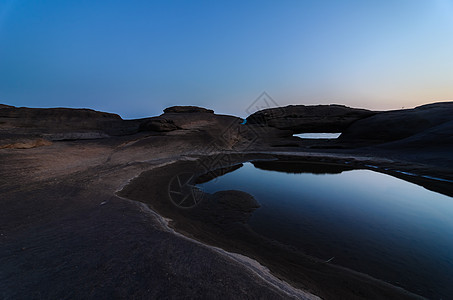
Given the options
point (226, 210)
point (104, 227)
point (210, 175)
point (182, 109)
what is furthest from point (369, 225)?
point (182, 109)

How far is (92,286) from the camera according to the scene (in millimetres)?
2098

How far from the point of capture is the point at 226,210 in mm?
6648

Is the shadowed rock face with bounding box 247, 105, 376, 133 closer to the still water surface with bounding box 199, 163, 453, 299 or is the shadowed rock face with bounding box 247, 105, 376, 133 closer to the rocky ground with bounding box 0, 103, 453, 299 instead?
the rocky ground with bounding box 0, 103, 453, 299

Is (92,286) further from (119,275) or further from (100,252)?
(100,252)

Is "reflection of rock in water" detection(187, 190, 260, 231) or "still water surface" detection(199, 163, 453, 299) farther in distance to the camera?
"reflection of rock in water" detection(187, 190, 260, 231)

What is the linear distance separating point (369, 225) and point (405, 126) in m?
26.5

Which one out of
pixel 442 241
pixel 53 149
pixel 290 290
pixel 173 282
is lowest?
pixel 442 241

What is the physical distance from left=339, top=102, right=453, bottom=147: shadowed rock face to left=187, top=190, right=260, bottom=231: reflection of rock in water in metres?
20.3

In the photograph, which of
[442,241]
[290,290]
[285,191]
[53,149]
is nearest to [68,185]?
[53,149]

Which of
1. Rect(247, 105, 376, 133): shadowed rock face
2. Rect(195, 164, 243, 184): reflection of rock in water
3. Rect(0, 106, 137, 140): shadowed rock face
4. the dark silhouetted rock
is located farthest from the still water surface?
Rect(247, 105, 376, 133): shadowed rock face

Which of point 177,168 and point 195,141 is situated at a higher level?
point 195,141

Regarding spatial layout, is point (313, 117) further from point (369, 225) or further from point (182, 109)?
point (369, 225)

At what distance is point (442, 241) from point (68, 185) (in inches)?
474

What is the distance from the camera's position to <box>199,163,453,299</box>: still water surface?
3905 millimetres
